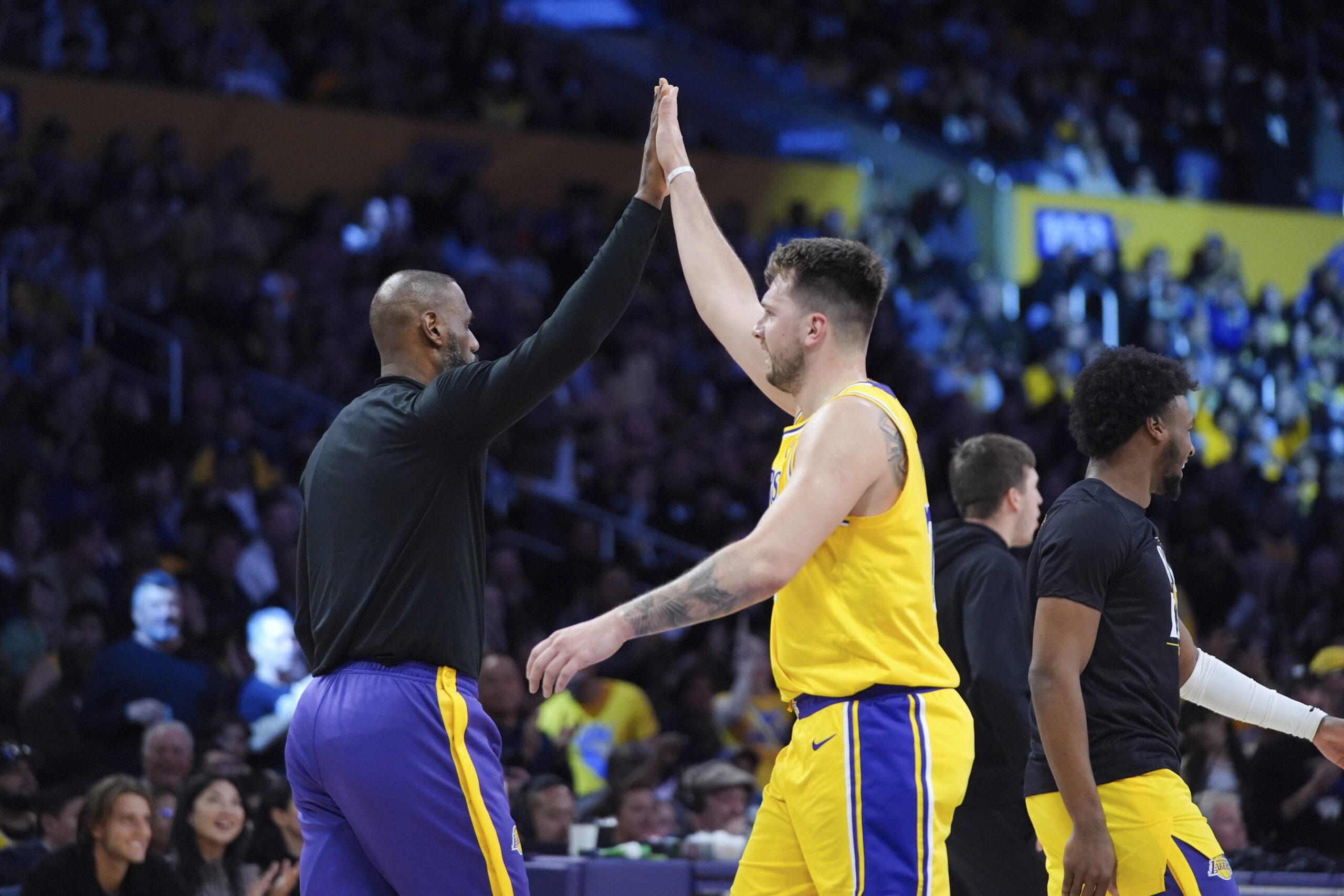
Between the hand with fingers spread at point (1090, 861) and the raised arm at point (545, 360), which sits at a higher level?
the raised arm at point (545, 360)

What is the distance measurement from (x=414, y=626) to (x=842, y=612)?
907 mm

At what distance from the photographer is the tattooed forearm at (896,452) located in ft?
10.7

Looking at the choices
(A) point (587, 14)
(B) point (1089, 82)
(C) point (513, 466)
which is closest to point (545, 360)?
(C) point (513, 466)

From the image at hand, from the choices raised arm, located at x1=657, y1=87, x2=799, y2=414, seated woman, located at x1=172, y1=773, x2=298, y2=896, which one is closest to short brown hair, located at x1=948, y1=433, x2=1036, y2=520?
raised arm, located at x1=657, y1=87, x2=799, y2=414

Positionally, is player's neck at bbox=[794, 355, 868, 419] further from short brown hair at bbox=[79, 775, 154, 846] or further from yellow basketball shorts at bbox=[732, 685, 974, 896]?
short brown hair at bbox=[79, 775, 154, 846]

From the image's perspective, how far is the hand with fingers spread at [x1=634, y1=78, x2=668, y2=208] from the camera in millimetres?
3691

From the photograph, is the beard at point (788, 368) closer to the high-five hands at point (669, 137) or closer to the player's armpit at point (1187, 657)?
the high-five hands at point (669, 137)

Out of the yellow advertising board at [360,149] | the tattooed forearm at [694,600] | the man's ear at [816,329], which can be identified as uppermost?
the yellow advertising board at [360,149]

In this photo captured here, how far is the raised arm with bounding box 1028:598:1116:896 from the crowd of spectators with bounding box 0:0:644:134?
12008 millimetres

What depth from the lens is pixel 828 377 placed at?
11.3 ft

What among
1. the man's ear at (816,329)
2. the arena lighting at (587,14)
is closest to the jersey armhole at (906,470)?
the man's ear at (816,329)

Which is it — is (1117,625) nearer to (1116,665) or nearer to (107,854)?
(1116,665)

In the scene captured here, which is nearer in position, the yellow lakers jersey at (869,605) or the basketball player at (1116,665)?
the yellow lakers jersey at (869,605)

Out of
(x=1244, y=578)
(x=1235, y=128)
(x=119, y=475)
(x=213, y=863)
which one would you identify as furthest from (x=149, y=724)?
(x=1235, y=128)
